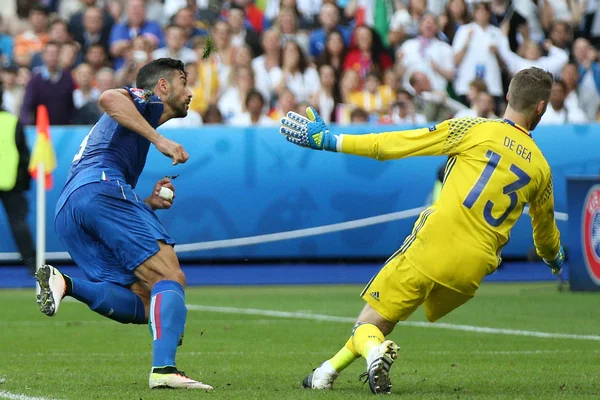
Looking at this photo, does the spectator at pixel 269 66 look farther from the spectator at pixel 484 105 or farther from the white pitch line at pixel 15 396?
the white pitch line at pixel 15 396

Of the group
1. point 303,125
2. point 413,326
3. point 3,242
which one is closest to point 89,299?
point 303,125

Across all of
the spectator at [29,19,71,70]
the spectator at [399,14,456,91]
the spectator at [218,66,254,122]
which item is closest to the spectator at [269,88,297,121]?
the spectator at [218,66,254,122]

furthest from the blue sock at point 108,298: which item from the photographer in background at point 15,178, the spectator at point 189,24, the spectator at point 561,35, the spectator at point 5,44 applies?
the spectator at point 561,35

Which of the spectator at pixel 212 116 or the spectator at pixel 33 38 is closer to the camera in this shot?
the spectator at pixel 212 116

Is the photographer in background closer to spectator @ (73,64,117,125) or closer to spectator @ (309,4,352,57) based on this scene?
spectator @ (73,64,117,125)

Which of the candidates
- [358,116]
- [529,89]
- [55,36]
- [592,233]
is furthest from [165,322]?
[55,36]

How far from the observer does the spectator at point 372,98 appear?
17391mm

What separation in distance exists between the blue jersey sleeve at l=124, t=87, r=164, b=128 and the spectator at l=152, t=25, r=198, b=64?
399 inches

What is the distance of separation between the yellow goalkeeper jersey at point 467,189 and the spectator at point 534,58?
11.9 m

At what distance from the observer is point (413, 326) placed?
11008 millimetres

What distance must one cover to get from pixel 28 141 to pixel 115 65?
8.93ft

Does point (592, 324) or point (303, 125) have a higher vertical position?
point (303, 125)

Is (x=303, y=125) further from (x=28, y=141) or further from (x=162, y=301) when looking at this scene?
(x=28, y=141)

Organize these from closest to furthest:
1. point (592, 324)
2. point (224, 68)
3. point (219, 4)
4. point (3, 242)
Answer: point (592, 324), point (3, 242), point (224, 68), point (219, 4)
